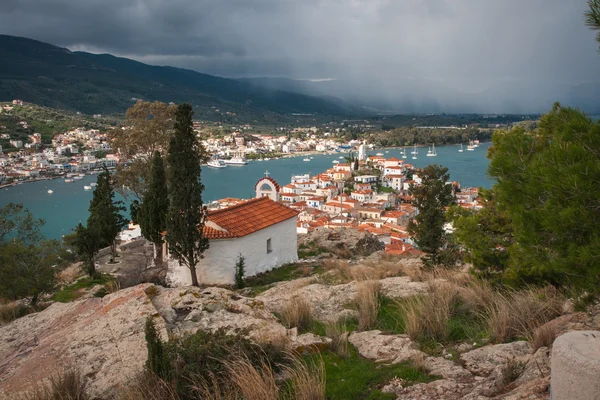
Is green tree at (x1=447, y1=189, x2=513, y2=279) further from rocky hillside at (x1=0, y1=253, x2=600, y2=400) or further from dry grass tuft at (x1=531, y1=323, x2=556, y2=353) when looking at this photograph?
dry grass tuft at (x1=531, y1=323, x2=556, y2=353)

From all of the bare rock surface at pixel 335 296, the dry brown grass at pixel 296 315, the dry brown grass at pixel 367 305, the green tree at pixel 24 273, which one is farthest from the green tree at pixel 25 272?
the dry brown grass at pixel 367 305

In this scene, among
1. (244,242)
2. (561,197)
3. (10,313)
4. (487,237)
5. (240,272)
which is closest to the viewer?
(561,197)

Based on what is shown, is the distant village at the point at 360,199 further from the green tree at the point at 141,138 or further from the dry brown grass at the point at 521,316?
the dry brown grass at the point at 521,316

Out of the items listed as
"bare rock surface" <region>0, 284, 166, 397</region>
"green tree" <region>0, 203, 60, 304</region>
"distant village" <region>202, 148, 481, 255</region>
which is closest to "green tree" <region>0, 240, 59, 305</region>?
"green tree" <region>0, 203, 60, 304</region>

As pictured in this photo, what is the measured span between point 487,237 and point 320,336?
11.2ft

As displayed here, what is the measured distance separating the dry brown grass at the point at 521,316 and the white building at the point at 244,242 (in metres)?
7.48

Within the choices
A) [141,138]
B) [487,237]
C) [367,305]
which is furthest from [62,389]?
[141,138]

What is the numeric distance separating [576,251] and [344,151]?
379ft

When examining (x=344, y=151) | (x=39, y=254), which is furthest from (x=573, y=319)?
(x=344, y=151)

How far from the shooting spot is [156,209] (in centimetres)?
1259

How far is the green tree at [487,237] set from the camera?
6.44 meters

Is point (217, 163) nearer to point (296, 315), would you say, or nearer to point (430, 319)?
point (296, 315)

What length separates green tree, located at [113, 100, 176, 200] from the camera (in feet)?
52.7

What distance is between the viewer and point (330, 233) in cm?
1700
